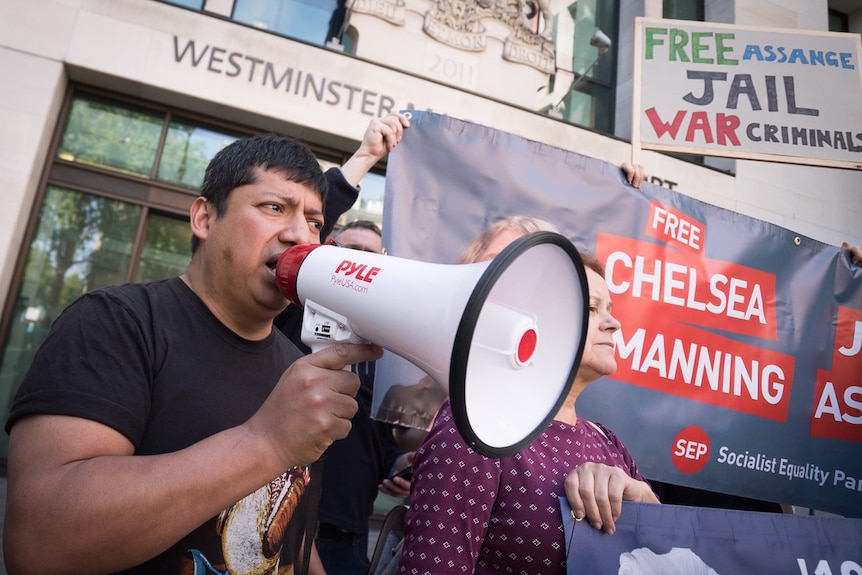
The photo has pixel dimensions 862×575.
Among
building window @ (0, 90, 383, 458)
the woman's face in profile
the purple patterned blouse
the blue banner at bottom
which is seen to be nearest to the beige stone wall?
building window @ (0, 90, 383, 458)

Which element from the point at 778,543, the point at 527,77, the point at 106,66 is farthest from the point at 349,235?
the point at 527,77

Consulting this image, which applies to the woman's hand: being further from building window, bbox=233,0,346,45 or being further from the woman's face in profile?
building window, bbox=233,0,346,45

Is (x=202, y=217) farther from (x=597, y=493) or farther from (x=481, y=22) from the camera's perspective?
(x=481, y=22)

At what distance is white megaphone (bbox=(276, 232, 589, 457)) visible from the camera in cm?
83

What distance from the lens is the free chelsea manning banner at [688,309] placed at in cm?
240

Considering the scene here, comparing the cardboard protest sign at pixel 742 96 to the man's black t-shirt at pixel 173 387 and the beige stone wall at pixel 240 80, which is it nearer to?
the man's black t-shirt at pixel 173 387

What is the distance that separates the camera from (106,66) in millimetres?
4809

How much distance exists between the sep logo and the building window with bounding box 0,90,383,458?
447 cm

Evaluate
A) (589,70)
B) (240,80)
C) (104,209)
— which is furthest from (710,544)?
Answer: (589,70)

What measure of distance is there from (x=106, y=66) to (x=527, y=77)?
4174 mm

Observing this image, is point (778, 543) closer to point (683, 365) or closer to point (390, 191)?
point (683, 365)

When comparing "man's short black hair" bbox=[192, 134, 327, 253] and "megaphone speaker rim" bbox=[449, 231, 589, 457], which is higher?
"man's short black hair" bbox=[192, 134, 327, 253]

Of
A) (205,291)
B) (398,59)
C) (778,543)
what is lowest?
(778,543)

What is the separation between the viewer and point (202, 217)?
1.39m
